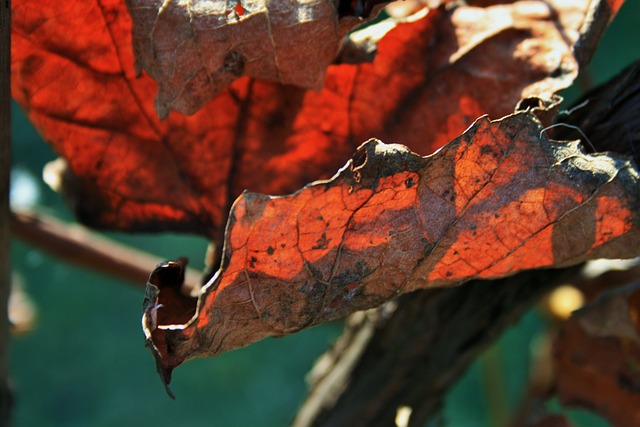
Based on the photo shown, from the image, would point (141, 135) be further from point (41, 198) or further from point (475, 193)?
point (41, 198)

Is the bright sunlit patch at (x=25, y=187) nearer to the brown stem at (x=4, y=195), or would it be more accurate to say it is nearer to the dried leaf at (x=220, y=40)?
the brown stem at (x=4, y=195)

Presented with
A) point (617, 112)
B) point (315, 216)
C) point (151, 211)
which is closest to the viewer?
point (315, 216)

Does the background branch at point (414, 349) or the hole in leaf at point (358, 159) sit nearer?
the hole in leaf at point (358, 159)

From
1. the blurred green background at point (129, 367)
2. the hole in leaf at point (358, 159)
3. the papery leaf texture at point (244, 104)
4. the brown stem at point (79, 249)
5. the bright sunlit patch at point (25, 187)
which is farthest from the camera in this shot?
the blurred green background at point (129, 367)

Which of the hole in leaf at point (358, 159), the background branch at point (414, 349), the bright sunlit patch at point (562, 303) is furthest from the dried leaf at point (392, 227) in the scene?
the bright sunlit patch at point (562, 303)

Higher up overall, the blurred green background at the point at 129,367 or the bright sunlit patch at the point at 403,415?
the bright sunlit patch at the point at 403,415

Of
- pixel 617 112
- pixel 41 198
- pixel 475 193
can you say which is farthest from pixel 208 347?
pixel 41 198
